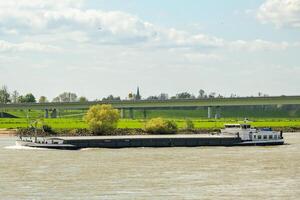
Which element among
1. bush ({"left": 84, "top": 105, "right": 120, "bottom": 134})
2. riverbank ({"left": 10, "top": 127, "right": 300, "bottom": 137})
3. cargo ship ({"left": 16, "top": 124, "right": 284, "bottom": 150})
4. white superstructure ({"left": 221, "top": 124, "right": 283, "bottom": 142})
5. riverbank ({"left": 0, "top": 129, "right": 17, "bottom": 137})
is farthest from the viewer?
riverbank ({"left": 0, "top": 129, "right": 17, "bottom": 137})

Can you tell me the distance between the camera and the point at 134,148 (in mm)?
100750

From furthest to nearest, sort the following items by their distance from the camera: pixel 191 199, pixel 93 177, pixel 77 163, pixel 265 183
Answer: pixel 77 163 → pixel 93 177 → pixel 265 183 → pixel 191 199

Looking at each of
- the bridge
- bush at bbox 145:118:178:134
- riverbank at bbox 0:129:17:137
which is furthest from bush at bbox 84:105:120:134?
the bridge

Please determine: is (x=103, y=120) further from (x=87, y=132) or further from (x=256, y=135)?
(x=256, y=135)

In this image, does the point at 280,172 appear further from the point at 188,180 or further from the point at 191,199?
the point at 191,199

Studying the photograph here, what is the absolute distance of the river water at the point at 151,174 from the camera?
5338cm

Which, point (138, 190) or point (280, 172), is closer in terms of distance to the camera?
point (138, 190)

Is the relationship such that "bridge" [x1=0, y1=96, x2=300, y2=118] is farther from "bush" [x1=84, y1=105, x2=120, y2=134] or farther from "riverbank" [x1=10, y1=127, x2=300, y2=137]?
"bush" [x1=84, y1=105, x2=120, y2=134]

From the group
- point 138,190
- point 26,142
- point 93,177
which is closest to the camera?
point 138,190

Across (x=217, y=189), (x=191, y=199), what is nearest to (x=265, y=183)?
(x=217, y=189)

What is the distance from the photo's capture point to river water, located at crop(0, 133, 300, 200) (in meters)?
Result: 53.4

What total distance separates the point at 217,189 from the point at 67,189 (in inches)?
414

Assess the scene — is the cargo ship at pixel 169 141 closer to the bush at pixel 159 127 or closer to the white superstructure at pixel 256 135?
the white superstructure at pixel 256 135

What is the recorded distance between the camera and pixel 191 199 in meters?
50.7
